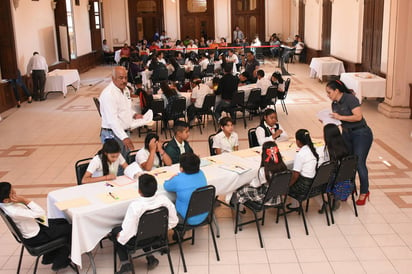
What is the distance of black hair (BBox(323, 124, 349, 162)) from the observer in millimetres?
5582

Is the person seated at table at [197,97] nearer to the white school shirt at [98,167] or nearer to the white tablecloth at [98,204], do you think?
the white tablecloth at [98,204]

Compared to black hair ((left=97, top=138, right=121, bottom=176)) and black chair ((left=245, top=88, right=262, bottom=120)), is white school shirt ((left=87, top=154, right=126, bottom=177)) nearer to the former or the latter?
black hair ((left=97, top=138, right=121, bottom=176))

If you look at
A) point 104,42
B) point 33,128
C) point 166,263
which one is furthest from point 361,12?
point 104,42

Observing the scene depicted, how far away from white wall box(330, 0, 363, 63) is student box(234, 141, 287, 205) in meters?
10.6

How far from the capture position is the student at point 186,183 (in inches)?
186

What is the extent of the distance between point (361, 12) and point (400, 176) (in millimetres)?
8486

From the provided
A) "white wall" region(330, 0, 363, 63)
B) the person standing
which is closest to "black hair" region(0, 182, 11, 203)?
the person standing

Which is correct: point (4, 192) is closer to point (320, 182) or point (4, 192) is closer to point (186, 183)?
point (186, 183)

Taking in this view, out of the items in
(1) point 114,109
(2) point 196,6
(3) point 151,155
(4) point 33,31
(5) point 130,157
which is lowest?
(5) point 130,157

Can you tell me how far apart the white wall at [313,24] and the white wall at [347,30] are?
71.6 inches

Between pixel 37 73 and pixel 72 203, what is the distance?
34.6 feet

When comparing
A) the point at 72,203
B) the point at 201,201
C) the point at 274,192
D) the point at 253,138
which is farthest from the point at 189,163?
the point at 253,138

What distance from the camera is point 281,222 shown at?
18.9 ft

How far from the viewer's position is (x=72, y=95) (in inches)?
612
